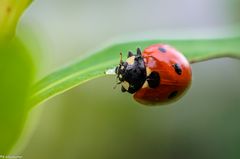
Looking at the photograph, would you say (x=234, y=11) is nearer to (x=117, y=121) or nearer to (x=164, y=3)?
(x=164, y=3)

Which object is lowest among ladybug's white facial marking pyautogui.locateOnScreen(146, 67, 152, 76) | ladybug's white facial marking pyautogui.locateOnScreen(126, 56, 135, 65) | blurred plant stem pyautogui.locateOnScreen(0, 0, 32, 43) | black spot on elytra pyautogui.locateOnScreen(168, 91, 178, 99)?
blurred plant stem pyautogui.locateOnScreen(0, 0, 32, 43)

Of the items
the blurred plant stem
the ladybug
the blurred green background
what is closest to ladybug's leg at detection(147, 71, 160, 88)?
the ladybug

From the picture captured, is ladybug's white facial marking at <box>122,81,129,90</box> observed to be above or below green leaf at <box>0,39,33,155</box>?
above

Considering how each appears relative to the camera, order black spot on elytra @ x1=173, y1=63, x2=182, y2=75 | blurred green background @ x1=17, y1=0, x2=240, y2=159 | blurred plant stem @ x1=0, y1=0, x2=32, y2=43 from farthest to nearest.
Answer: blurred green background @ x1=17, y1=0, x2=240, y2=159
black spot on elytra @ x1=173, y1=63, x2=182, y2=75
blurred plant stem @ x1=0, y1=0, x2=32, y2=43

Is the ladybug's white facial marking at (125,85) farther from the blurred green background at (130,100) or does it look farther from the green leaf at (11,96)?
the green leaf at (11,96)

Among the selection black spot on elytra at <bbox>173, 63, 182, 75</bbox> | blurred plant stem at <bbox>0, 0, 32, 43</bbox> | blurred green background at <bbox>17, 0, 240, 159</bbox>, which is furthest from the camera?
blurred green background at <bbox>17, 0, 240, 159</bbox>

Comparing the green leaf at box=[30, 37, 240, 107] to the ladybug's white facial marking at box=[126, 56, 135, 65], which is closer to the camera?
the green leaf at box=[30, 37, 240, 107]

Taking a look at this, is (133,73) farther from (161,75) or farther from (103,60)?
(103,60)

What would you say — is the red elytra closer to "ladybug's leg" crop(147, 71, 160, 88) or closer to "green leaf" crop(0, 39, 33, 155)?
"ladybug's leg" crop(147, 71, 160, 88)
